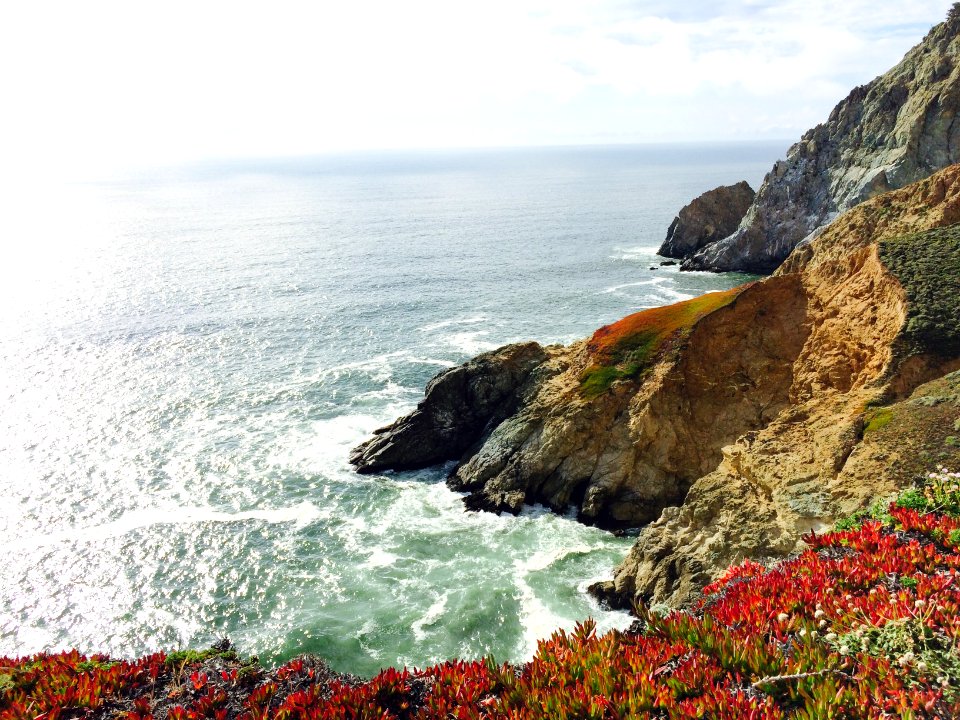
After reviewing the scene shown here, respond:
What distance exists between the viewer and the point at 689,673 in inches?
397

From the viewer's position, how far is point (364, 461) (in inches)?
1662

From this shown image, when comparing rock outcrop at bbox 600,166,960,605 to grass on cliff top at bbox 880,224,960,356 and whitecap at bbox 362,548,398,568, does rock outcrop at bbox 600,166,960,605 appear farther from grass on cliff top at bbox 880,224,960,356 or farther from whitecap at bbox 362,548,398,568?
whitecap at bbox 362,548,398,568

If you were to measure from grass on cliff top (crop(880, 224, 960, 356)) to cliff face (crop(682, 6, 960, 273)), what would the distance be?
48.1 metres

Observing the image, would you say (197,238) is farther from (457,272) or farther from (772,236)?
(772,236)

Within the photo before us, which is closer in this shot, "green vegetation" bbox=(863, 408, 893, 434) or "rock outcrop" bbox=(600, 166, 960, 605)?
"rock outcrop" bbox=(600, 166, 960, 605)

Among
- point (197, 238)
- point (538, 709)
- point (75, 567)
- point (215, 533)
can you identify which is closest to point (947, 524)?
point (538, 709)

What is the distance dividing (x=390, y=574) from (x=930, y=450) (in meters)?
23.8

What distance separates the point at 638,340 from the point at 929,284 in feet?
52.3

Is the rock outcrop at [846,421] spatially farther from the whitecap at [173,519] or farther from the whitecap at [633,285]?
the whitecap at [633,285]

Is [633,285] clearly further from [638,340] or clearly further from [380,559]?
[380,559]

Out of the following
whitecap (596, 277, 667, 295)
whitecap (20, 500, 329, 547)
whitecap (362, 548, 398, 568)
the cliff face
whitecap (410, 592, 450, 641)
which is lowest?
whitecap (410, 592, 450, 641)

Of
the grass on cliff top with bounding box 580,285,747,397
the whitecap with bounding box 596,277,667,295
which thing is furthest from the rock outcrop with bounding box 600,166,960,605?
the whitecap with bounding box 596,277,667,295

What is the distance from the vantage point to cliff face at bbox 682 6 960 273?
71.9 metres

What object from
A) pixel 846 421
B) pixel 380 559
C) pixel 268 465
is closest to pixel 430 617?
pixel 380 559
